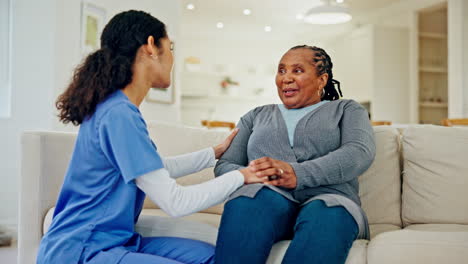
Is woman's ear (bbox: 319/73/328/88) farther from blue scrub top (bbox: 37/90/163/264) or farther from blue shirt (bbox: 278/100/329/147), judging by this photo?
blue scrub top (bbox: 37/90/163/264)

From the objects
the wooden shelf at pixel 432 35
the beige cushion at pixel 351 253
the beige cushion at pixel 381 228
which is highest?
the wooden shelf at pixel 432 35

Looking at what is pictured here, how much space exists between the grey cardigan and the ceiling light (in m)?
3.60

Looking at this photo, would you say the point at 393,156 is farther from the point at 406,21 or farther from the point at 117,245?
the point at 406,21

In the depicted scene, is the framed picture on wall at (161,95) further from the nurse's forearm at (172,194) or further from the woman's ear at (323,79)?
the nurse's forearm at (172,194)

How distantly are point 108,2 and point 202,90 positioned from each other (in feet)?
13.2

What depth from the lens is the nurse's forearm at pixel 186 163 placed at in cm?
159

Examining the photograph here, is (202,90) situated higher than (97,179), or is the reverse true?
(202,90)

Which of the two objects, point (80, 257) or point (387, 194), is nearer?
point (80, 257)

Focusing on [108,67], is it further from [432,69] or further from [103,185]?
[432,69]

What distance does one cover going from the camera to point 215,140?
220 centimetres

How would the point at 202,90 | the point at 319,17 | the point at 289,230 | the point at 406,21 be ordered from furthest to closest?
the point at 202,90, the point at 406,21, the point at 319,17, the point at 289,230

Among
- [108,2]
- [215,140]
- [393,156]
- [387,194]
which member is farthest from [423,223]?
[108,2]

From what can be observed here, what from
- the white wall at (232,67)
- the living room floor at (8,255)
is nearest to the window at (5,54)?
the living room floor at (8,255)

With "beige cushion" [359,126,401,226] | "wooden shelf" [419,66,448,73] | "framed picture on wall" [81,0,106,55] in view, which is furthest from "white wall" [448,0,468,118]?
"beige cushion" [359,126,401,226]
